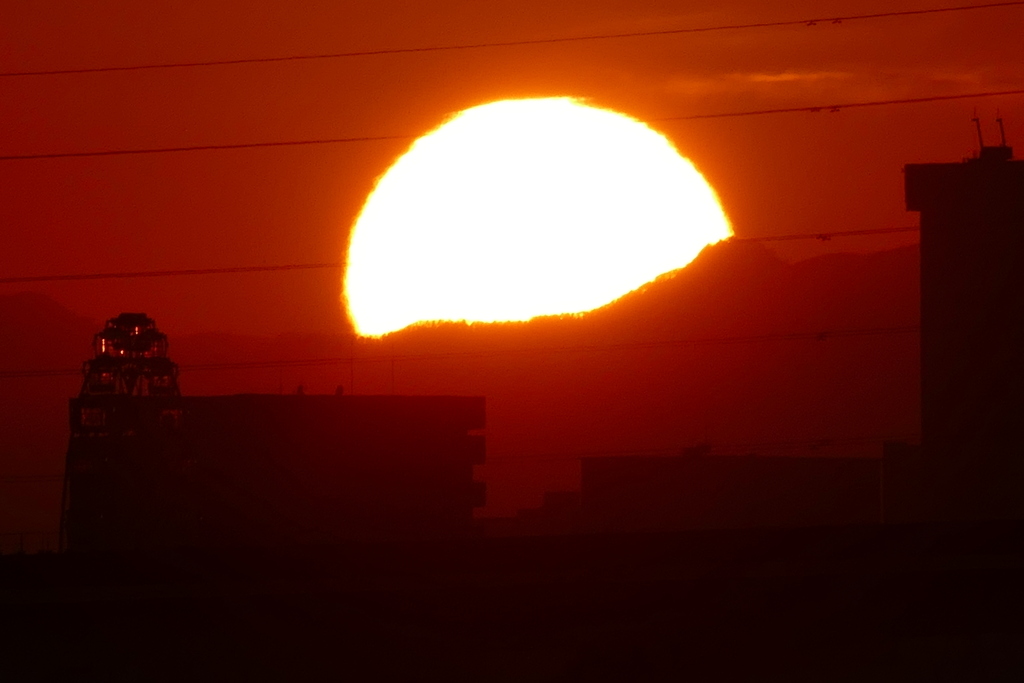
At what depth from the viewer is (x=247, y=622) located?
1830cm

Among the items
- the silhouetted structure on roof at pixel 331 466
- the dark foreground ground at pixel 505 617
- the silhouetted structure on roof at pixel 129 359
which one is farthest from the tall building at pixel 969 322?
the dark foreground ground at pixel 505 617

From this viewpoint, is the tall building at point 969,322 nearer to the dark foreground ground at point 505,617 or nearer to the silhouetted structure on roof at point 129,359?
the silhouetted structure on roof at point 129,359

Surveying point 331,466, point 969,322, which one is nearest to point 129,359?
point 331,466

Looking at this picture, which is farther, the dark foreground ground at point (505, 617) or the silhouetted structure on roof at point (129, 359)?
the silhouetted structure on roof at point (129, 359)

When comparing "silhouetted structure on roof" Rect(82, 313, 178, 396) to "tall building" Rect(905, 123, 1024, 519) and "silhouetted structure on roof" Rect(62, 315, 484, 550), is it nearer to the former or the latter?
"silhouetted structure on roof" Rect(62, 315, 484, 550)

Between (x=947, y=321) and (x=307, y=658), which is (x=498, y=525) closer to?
(x=947, y=321)

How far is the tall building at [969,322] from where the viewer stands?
82.5m

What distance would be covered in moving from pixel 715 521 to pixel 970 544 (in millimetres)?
84333

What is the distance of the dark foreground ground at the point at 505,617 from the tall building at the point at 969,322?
66.1 meters

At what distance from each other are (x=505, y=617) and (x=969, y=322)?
7214cm

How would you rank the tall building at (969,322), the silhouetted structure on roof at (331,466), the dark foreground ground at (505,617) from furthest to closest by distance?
the silhouetted structure on roof at (331,466) < the tall building at (969,322) < the dark foreground ground at (505,617)

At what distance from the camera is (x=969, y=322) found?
85.2 meters

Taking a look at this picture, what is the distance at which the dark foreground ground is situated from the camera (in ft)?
59.4

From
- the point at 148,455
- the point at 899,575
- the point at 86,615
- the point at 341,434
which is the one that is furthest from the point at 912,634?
the point at 341,434
